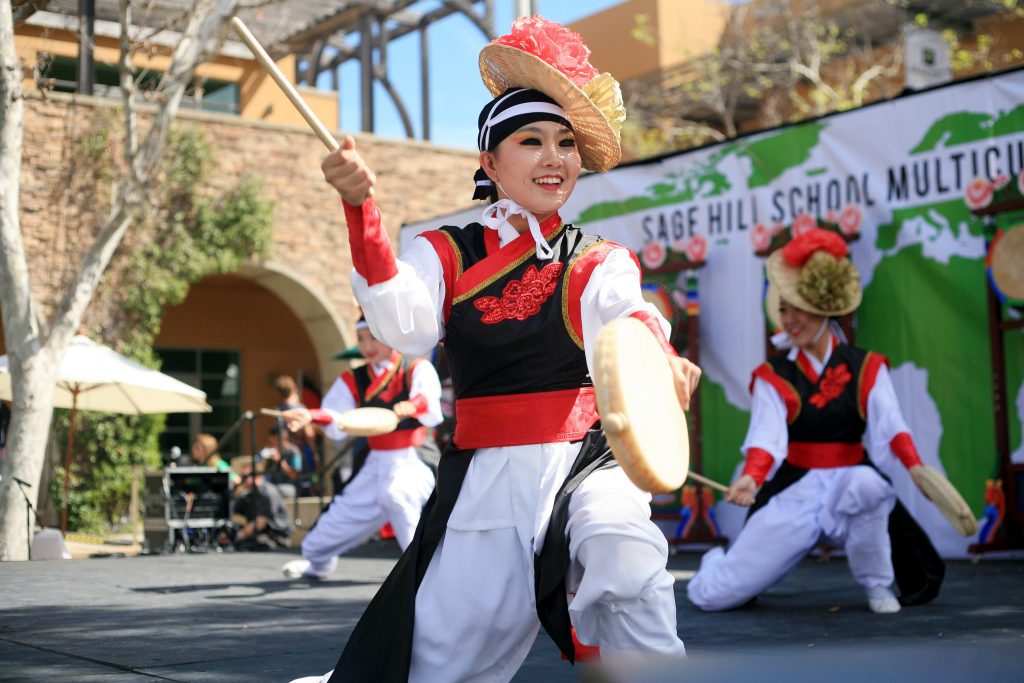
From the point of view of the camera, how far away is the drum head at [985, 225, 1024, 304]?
7.54 metres

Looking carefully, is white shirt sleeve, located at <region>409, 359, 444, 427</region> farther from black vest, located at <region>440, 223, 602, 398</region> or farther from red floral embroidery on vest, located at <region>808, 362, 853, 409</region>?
black vest, located at <region>440, 223, 602, 398</region>

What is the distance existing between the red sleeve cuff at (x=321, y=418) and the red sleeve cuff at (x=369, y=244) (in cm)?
351

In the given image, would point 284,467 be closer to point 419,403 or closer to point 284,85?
point 419,403

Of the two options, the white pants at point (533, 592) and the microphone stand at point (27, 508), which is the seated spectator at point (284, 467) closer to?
the microphone stand at point (27, 508)

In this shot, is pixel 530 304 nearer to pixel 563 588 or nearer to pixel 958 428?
pixel 563 588

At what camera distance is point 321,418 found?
6273mm

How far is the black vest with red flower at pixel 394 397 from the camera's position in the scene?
700 centimetres

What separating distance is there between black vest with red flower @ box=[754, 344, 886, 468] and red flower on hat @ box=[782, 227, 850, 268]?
2.35 feet

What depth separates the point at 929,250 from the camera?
8078 mm

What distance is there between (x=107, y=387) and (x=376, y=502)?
5.53 m

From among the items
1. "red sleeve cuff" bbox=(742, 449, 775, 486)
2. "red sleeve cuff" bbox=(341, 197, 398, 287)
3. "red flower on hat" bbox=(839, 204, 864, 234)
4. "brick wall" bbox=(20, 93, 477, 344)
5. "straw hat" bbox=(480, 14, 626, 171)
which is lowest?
"red sleeve cuff" bbox=(742, 449, 775, 486)

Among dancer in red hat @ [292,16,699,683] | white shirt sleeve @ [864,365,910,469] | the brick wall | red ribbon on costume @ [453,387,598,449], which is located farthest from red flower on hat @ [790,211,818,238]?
the brick wall

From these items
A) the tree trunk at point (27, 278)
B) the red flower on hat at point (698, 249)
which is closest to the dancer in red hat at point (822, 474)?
the red flower on hat at point (698, 249)

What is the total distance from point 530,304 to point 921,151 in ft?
19.5
